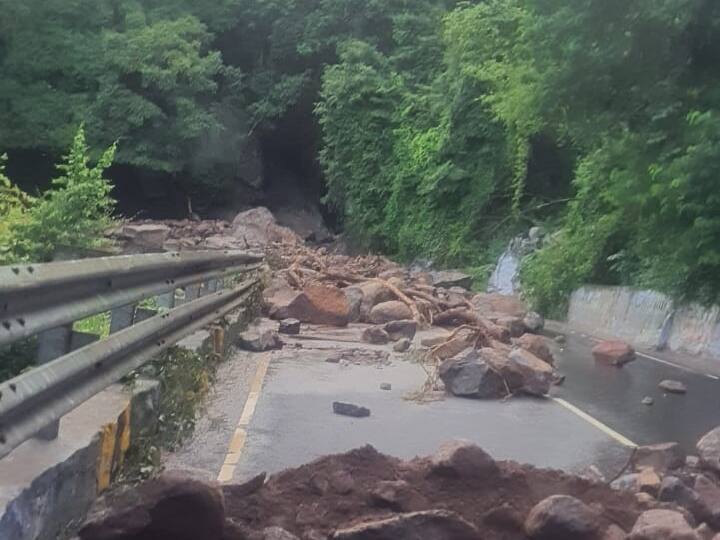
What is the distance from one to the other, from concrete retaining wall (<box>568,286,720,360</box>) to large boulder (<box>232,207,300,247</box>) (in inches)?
783

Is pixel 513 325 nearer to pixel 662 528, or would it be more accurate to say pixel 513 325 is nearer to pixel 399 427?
pixel 399 427

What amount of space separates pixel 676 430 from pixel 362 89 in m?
38.3

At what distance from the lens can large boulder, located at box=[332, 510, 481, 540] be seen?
4.52m

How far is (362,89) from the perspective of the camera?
154 feet

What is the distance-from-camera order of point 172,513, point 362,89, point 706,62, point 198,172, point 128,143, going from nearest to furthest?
1. point 172,513
2. point 706,62
3. point 362,89
4. point 128,143
5. point 198,172

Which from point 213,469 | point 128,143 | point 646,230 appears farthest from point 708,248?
point 128,143

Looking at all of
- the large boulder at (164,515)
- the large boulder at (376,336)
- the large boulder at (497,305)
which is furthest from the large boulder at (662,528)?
the large boulder at (497,305)

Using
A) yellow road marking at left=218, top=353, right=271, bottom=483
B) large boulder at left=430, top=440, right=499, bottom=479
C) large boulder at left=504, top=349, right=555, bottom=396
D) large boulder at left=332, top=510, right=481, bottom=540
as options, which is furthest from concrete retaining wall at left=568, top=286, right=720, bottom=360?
large boulder at left=332, top=510, right=481, bottom=540

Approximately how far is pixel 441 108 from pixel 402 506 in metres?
37.2

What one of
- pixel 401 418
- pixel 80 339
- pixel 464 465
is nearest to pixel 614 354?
pixel 401 418

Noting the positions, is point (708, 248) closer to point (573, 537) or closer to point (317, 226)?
point (573, 537)

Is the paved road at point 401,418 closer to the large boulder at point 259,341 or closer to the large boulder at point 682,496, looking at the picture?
the large boulder at point 259,341

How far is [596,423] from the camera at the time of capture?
9758 millimetres

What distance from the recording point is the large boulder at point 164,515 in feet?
14.7
